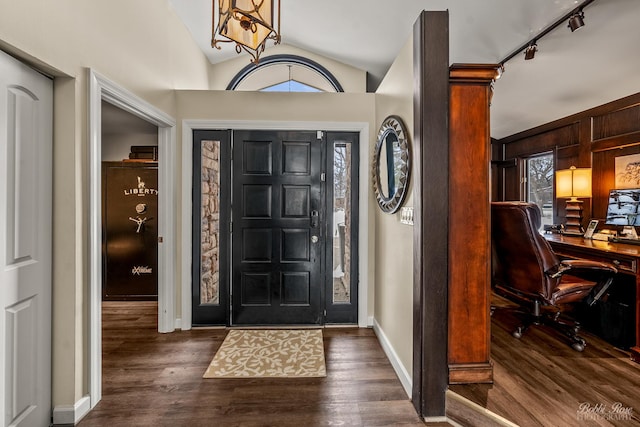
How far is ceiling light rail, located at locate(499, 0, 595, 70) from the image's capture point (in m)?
2.22

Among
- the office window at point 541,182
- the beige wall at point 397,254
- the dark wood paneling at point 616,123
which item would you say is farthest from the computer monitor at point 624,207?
the beige wall at point 397,254

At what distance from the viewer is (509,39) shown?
276cm

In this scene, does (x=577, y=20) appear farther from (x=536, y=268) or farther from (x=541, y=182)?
(x=541, y=182)

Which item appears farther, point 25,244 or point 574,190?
point 574,190

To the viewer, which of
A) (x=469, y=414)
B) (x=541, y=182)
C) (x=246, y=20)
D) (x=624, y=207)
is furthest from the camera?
(x=541, y=182)

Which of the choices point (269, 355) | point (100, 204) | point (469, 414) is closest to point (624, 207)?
point (469, 414)

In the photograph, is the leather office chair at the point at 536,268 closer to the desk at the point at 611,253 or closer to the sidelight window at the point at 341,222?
the desk at the point at 611,253

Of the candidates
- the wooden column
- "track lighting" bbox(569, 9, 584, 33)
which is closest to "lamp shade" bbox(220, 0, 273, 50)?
the wooden column

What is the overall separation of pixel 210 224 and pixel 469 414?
2.72 meters

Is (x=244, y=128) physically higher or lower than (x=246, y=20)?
lower

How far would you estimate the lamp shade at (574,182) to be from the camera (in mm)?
3324

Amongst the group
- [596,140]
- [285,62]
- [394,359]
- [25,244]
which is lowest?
[394,359]

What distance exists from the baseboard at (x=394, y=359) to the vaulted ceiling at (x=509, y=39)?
2673 mm

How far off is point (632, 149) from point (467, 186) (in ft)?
7.53
